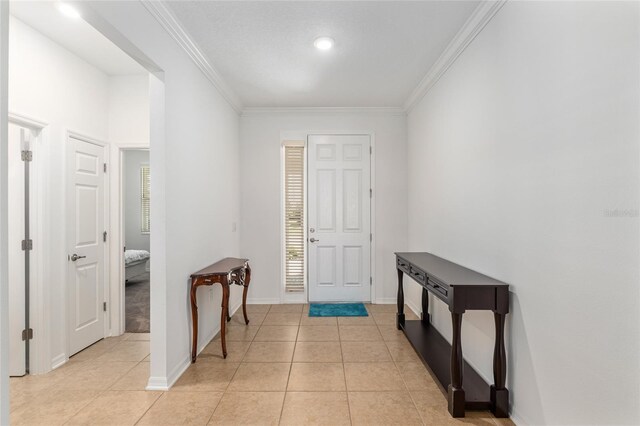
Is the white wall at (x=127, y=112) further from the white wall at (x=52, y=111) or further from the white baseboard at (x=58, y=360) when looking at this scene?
the white baseboard at (x=58, y=360)

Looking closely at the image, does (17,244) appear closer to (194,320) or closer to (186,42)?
(194,320)

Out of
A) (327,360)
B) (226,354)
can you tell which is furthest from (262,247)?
(327,360)

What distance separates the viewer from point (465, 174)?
2.63 metres

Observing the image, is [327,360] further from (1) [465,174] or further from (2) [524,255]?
(1) [465,174]

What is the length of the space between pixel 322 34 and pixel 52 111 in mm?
2296

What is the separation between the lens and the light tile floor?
2.02m

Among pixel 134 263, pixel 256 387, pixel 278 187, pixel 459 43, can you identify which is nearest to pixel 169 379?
pixel 256 387

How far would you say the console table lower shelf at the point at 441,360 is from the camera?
2.05 meters

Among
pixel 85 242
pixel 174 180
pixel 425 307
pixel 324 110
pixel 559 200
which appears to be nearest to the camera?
pixel 559 200

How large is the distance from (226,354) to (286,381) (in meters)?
0.73

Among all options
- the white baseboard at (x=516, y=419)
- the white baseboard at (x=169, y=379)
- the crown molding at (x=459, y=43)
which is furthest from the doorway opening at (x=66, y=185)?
the white baseboard at (x=516, y=419)

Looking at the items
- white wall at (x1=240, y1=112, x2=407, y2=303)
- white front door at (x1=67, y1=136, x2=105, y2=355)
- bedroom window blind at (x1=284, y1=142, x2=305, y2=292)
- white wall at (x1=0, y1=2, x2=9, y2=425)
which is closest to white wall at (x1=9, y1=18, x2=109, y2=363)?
white front door at (x1=67, y1=136, x2=105, y2=355)

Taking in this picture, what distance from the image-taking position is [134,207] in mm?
7254

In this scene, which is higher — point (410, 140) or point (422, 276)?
point (410, 140)
